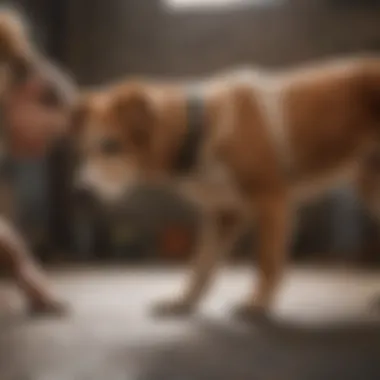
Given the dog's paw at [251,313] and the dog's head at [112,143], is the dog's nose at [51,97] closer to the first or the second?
the dog's head at [112,143]

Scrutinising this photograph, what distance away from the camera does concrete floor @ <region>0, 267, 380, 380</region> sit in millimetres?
1073

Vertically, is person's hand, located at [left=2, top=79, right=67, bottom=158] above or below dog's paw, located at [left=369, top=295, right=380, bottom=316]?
above

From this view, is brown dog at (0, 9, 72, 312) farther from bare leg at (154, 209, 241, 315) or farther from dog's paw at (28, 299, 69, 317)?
bare leg at (154, 209, 241, 315)

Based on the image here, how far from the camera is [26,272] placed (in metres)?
1.12

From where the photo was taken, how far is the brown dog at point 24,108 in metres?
1.13

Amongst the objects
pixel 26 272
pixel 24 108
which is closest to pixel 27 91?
pixel 24 108

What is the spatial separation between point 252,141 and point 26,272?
343 mm

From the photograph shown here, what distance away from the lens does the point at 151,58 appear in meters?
1.13

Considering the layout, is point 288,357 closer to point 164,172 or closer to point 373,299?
point 373,299

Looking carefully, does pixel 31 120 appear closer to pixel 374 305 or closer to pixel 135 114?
pixel 135 114

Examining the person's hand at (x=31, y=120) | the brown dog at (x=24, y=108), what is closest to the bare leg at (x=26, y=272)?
the brown dog at (x=24, y=108)

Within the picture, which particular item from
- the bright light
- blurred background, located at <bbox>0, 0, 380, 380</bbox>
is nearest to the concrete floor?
blurred background, located at <bbox>0, 0, 380, 380</bbox>

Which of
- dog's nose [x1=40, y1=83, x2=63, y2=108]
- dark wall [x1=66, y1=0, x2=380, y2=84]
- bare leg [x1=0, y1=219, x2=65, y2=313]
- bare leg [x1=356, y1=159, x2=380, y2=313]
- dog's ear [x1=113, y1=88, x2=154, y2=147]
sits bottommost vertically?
bare leg [x1=0, y1=219, x2=65, y2=313]

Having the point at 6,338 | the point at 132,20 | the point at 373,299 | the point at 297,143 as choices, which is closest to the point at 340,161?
the point at 297,143
